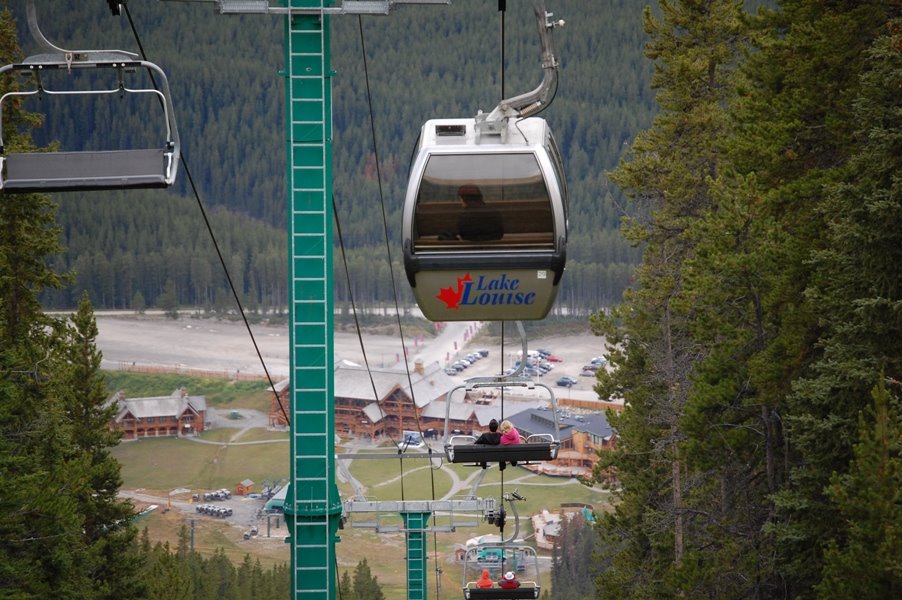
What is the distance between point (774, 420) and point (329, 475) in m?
6.05

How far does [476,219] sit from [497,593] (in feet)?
20.2

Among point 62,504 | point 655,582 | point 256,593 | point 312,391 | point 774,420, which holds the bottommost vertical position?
point 256,593

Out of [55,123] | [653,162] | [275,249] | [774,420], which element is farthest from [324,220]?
[55,123]

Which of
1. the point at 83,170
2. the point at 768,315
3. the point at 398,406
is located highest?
the point at 83,170

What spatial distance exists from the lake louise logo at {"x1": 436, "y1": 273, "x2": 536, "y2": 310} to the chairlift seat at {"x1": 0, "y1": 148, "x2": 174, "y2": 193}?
4.04 meters

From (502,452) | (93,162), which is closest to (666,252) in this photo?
(502,452)

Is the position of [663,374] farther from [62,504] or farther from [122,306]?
[122,306]

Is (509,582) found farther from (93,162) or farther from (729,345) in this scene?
(93,162)

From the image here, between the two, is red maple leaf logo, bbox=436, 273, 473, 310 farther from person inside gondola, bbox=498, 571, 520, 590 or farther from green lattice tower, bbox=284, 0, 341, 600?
person inside gondola, bbox=498, 571, 520, 590

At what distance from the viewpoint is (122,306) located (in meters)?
153

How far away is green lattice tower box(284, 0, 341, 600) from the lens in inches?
500

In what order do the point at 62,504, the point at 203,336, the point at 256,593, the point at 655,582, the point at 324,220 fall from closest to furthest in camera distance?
the point at 324,220
the point at 62,504
the point at 655,582
the point at 256,593
the point at 203,336

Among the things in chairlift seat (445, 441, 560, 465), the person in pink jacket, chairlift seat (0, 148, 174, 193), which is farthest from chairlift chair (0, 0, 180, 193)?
the person in pink jacket

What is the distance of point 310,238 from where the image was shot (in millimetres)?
12750
